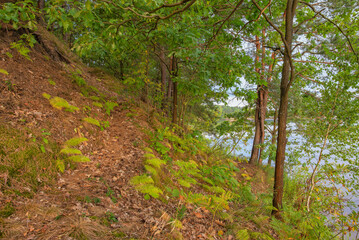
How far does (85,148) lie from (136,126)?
1852 mm

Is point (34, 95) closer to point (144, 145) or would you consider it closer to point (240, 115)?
point (144, 145)

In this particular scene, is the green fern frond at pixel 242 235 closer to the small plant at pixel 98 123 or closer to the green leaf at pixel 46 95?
the small plant at pixel 98 123

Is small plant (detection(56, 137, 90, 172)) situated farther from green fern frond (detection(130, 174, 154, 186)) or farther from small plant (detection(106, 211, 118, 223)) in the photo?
small plant (detection(106, 211, 118, 223))

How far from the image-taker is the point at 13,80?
163 inches

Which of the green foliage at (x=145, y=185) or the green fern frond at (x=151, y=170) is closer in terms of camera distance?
the green foliage at (x=145, y=185)

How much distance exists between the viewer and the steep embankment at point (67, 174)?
222cm

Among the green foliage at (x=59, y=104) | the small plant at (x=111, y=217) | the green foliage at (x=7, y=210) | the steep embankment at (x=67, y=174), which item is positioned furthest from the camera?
the green foliage at (x=59, y=104)

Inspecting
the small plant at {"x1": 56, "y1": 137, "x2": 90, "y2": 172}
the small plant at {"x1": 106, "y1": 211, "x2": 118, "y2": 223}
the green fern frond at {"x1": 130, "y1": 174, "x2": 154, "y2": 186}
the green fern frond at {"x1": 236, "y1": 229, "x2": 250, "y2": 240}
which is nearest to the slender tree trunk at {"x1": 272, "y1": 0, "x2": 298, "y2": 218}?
the green fern frond at {"x1": 236, "y1": 229, "x2": 250, "y2": 240}

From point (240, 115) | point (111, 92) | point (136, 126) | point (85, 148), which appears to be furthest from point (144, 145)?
point (240, 115)

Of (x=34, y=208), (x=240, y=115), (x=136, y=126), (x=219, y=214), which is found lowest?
(x=34, y=208)

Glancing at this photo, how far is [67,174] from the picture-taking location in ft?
10.4

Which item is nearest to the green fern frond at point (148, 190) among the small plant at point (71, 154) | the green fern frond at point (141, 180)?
the green fern frond at point (141, 180)

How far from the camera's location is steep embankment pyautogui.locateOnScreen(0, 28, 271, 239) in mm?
2221

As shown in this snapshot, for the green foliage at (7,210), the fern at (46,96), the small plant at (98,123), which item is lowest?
the green foliage at (7,210)
